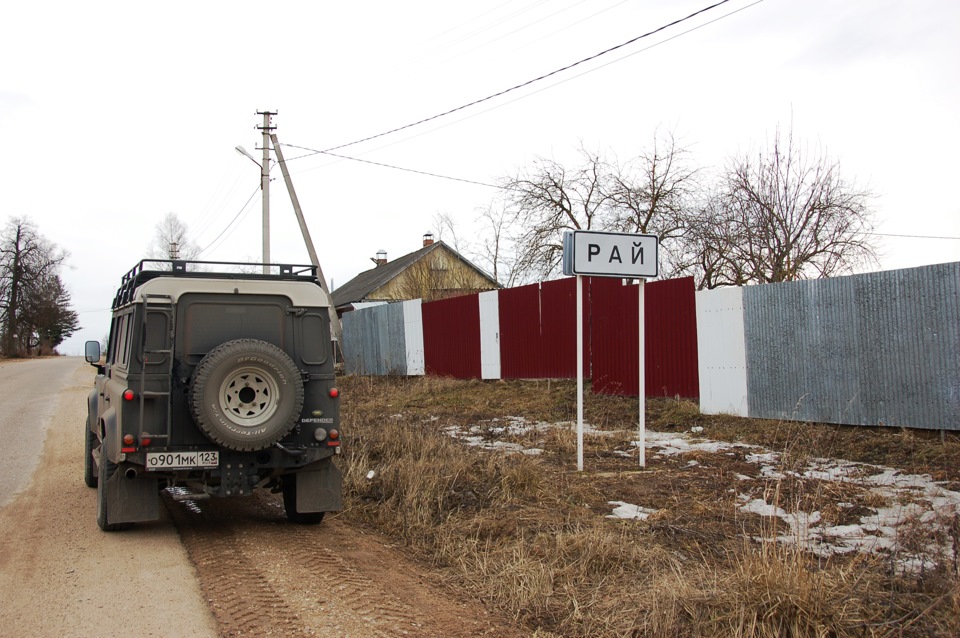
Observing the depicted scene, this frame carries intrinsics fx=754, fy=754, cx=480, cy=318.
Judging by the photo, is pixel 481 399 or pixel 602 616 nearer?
pixel 602 616

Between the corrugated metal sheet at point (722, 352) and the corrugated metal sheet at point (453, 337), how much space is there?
24.6 ft

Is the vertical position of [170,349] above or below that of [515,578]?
above

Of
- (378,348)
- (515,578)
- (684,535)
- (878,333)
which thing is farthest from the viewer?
(378,348)

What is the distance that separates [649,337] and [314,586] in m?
8.83

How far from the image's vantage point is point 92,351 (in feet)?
26.3

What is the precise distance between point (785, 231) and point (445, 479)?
1356cm

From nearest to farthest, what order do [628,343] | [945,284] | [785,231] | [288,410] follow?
1. [288,410]
2. [945,284]
3. [628,343]
4. [785,231]

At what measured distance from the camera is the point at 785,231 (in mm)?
17844

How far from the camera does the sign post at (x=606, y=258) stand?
8.11m

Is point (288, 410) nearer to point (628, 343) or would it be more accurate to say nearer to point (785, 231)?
point (628, 343)

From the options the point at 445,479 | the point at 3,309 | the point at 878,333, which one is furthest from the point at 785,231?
the point at 3,309

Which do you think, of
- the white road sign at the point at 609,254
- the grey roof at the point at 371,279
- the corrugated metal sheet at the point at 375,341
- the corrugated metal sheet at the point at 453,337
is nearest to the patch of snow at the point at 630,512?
the white road sign at the point at 609,254

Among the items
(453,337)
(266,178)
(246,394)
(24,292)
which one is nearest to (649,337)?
(453,337)

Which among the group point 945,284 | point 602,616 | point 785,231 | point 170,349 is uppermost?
point 785,231
